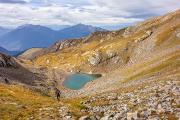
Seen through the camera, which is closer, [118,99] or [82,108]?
[82,108]

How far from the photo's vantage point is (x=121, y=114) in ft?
125

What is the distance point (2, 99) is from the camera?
173 feet

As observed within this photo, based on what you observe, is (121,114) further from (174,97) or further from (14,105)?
(14,105)

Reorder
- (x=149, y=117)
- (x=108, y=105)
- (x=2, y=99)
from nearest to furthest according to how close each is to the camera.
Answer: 1. (x=149, y=117)
2. (x=108, y=105)
3. (x=2, y=99)

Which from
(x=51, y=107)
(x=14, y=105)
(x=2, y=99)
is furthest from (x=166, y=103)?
(x=2, y=99)

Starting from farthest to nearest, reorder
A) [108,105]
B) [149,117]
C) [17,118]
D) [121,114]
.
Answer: [108,105] → [17,118] → [121,114] → [149,117]

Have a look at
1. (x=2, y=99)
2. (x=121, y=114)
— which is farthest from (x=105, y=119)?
(x=2, y=99)

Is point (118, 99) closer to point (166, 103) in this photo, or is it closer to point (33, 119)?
point (166, 103)

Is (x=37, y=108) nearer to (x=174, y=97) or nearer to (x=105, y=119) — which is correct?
(x=105, y=119)

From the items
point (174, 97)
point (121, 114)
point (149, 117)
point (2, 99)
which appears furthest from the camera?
point (2, 99)

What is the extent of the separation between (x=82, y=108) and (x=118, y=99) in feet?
25.3

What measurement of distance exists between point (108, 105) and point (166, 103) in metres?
8.67

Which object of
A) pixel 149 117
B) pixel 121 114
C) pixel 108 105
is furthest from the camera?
pixel 108 105

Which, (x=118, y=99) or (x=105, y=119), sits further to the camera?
(x=118, y=99)
